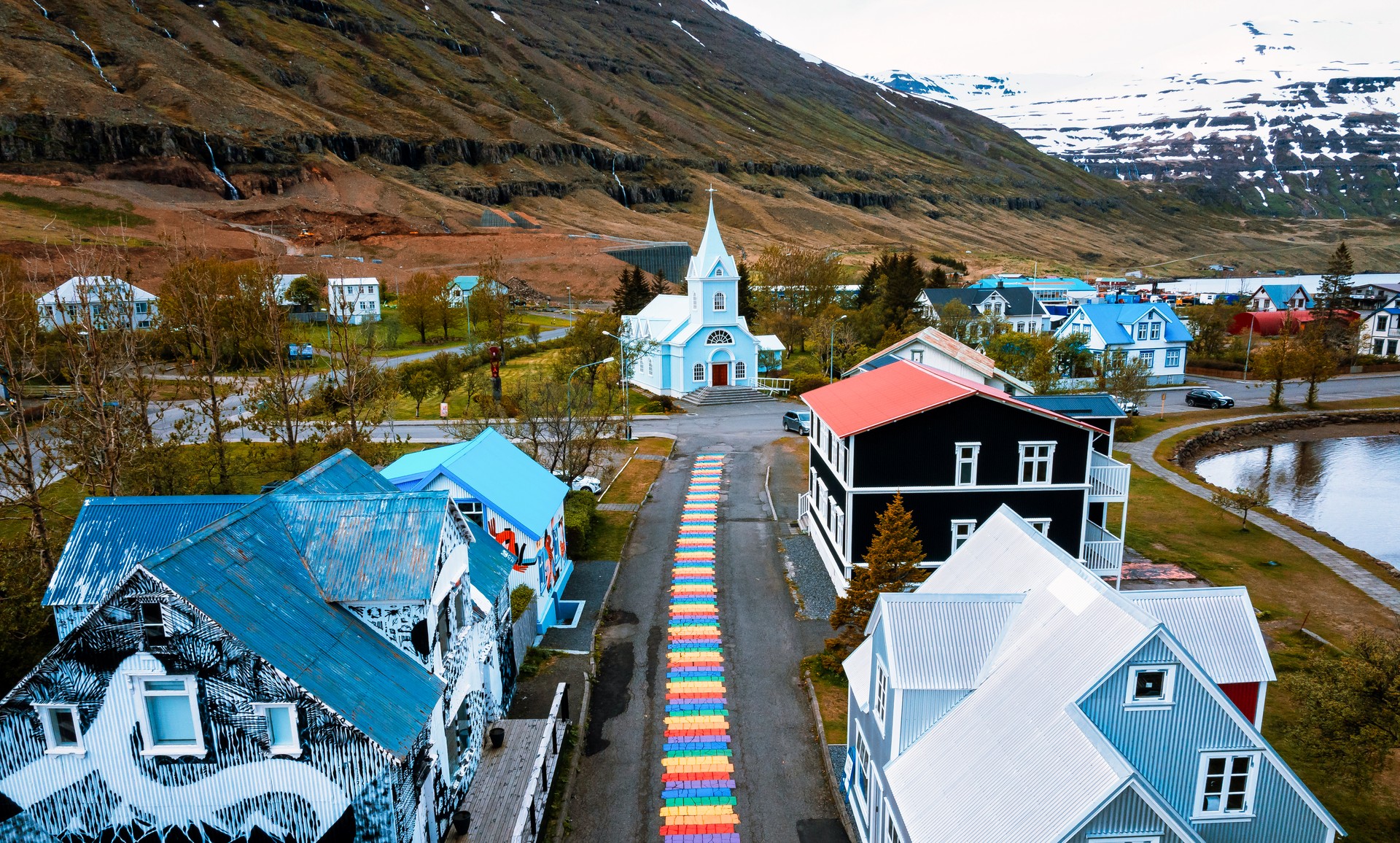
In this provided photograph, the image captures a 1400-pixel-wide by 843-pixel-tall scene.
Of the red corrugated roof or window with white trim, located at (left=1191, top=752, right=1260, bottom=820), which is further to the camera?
the red corrugated roof

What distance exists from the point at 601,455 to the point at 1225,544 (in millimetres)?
28657

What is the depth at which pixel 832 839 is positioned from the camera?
1650 cm

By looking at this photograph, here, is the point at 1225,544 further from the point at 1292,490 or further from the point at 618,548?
the point at 618,548

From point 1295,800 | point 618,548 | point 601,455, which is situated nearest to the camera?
point 1295,800

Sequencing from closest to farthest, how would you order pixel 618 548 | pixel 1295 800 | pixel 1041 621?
pixel 1295 800, pixel 1041 621, pixel 618 548

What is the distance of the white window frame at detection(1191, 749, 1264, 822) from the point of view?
1204 cm

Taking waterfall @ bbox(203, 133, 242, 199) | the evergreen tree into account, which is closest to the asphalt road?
the evergreen tree

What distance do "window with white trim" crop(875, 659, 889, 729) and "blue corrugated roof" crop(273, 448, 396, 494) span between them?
38.9 feet

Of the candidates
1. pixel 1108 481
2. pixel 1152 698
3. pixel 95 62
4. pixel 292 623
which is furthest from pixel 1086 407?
pixel 95 62

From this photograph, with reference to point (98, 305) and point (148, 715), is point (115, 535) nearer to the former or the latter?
point (148, 715)

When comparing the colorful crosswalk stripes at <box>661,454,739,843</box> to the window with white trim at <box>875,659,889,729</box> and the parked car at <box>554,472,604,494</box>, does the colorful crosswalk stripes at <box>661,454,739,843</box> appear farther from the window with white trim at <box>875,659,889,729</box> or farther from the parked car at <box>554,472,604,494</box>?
the parked car at <box>554,472,604,494</box>

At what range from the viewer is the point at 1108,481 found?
26.6 metres

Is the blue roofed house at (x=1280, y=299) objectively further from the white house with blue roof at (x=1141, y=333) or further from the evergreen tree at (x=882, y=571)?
the evergreen tree at (x=882, y=571)

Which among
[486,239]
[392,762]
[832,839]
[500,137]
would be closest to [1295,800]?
[832,839]
